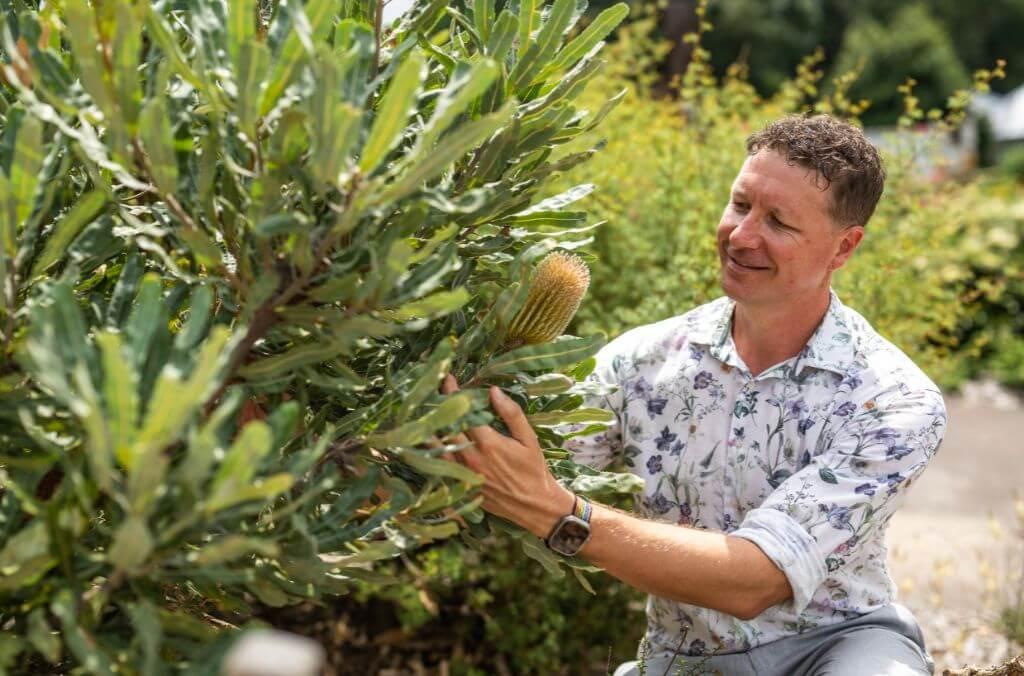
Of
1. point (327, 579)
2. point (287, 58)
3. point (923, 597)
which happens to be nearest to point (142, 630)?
point (327, 579)

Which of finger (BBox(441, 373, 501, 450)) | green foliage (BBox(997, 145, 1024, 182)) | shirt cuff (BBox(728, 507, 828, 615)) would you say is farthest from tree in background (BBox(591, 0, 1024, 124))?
finger (BBox(441, 373, 501, 450))

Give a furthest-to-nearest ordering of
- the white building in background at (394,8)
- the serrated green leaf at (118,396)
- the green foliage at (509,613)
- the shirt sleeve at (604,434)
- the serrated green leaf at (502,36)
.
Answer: the green foliage at (509,613) < the shirt sleeve at (604,434) < the white building in background at (394,8) < the serrated green leaf at (502,36) < the serrated green leaf at (118,396)

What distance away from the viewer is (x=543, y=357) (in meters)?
1.76

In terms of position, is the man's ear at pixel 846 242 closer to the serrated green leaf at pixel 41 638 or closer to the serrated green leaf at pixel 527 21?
the serrated green leaf at pixel 527 21

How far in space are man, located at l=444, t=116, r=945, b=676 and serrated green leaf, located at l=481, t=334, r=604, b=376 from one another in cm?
54

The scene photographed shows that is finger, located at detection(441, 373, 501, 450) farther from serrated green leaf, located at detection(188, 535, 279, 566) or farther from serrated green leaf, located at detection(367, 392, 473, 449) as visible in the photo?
serrated green leaf, located at detection(188, 535, 279, 566)

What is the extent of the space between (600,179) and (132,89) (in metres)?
2.60

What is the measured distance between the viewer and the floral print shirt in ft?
7.66

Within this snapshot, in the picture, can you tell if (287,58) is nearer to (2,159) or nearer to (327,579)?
(2,159)

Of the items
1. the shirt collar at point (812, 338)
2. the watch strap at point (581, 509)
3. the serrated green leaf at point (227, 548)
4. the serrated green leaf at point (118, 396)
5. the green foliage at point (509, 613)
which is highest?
the serrated green leaf at point (118, 396)

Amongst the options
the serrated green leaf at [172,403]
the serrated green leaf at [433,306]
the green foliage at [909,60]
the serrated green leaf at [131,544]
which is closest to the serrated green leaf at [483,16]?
the serrated green leaf at [433,306]

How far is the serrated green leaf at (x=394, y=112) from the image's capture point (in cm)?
130

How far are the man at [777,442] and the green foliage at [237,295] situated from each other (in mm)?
693

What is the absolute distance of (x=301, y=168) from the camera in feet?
4.73
